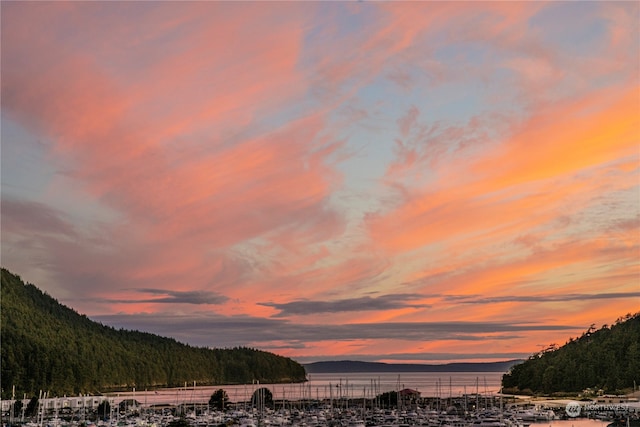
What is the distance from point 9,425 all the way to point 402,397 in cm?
8054

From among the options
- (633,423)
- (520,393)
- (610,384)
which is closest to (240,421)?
(633,423)

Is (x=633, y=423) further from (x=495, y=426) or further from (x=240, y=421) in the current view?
(x=240, y=421)

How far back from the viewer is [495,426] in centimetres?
9919

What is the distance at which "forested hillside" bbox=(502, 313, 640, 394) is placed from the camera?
153 metres

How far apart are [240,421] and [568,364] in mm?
86057

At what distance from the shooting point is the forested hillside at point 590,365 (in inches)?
6024

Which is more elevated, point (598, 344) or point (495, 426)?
point (598, 344)

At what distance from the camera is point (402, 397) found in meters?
154

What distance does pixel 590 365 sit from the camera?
6275 inches

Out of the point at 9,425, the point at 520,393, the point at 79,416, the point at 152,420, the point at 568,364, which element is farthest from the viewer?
the point at 520,393

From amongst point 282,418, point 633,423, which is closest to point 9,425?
point 282,418

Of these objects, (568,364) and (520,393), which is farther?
(520,393)

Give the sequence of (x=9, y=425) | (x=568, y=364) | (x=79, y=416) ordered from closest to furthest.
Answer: (x=9, y=425), (x=79, y=416), (x=568, y=364)

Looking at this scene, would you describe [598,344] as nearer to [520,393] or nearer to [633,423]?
[520,393]
